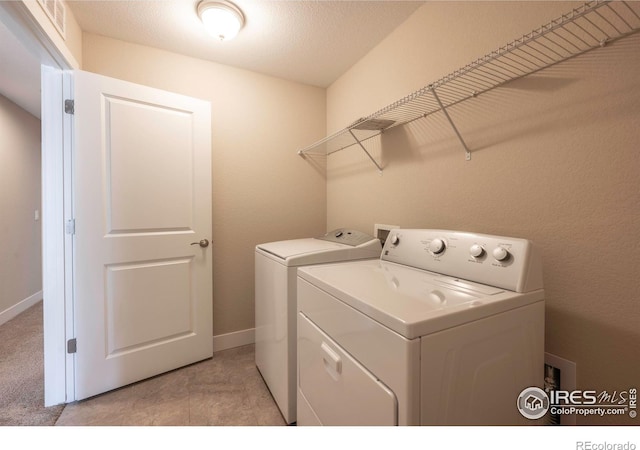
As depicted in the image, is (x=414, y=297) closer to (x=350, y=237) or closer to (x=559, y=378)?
(x=559, y=378)

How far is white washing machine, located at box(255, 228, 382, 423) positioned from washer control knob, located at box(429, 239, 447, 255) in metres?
0.48

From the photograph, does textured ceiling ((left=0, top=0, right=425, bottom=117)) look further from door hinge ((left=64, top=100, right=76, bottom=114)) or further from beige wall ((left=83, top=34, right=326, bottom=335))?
door hinge ((left=64, top=100, right=76, bottom=114))

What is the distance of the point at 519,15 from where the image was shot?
1125 millimetres

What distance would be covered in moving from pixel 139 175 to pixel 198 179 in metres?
0.36

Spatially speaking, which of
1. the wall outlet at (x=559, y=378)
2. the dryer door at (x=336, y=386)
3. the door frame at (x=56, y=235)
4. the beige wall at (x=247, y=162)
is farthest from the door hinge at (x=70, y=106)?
the wall outlet at (x=559, y=378)

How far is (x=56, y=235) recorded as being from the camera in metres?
1.53

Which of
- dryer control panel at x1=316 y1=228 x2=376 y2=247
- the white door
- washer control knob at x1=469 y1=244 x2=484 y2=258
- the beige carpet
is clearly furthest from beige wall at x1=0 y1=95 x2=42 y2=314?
washer control knob at x1=469 y1=244 x2=484 y2=258

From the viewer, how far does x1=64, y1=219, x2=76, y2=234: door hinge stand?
156cm

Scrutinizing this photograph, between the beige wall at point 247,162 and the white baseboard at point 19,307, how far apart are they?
227cm

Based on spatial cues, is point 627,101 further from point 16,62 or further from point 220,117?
point 16,62

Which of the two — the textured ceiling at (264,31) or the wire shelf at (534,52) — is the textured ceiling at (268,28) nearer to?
the textured ceiling at (264,31)

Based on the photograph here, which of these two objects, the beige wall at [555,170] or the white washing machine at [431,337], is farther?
the beige wall at [555,170]

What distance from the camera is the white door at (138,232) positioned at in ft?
5.25

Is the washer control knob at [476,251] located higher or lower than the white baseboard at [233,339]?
higher
